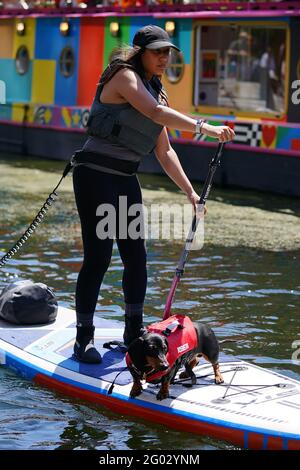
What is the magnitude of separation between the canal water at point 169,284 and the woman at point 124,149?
514 mm

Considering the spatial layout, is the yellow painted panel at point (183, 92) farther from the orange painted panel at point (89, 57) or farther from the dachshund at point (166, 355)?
the dachshund at point (166, 355)

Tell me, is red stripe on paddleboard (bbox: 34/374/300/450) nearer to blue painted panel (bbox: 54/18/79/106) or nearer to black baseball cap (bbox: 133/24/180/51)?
black baseball cap (bbox: 133/24/180/51)

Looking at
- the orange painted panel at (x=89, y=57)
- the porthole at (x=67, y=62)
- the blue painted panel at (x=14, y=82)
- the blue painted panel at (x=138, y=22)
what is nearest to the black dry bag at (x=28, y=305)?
the blue painted panel at (x=138, y=22)

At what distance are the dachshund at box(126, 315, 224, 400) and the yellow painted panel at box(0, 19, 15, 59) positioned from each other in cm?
1449

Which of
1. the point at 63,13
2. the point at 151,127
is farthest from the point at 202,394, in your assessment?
the point at 63,13

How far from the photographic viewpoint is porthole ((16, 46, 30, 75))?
745 inches

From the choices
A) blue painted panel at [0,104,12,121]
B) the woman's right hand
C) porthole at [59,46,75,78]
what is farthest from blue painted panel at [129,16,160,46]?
the woman's right hand

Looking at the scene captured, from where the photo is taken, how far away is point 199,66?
627 inches

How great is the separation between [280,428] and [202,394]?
22.6 inches

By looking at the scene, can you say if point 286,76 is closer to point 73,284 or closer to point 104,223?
point 73,284

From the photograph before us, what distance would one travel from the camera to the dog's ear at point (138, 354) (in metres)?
5.20

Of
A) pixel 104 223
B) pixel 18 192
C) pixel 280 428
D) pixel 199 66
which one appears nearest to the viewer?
pixel 280 428
